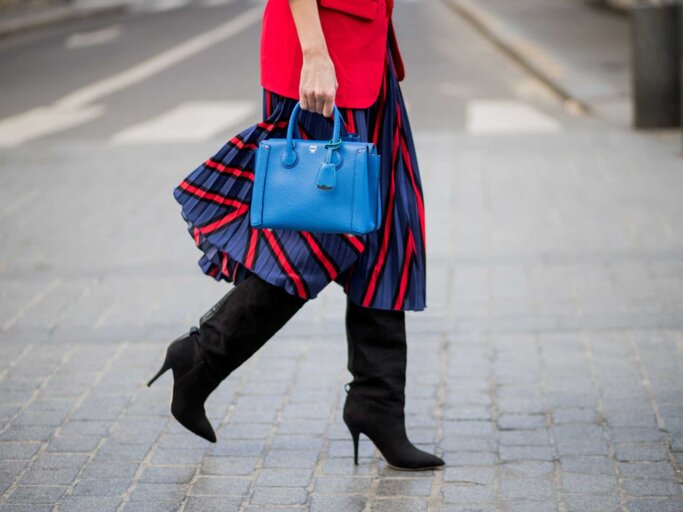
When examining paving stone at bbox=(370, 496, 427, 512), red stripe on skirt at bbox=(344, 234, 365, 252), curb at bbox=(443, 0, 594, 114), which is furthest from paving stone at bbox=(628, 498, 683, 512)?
curb at bbox=(443, 0, 594, 114)

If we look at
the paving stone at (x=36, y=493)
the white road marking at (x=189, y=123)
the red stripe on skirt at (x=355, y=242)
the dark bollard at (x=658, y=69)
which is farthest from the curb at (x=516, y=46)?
the paving stone at (x=36, y=493)

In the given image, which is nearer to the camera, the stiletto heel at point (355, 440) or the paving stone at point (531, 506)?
the paving stone at point (531, 506)

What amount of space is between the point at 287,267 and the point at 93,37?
1903 centimetres

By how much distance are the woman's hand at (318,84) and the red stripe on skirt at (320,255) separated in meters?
0.35

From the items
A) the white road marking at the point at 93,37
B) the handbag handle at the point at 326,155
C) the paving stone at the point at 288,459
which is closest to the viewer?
the handbag handle at the point at 326,155

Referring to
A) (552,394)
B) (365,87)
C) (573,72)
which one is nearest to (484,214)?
(552,394)

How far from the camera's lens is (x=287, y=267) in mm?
3461

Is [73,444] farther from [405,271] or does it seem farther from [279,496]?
[405,271]

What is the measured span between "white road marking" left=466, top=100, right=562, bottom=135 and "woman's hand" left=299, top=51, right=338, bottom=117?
6860 millimetres

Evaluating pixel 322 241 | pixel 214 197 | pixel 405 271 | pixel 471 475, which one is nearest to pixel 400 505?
pixel 471 475

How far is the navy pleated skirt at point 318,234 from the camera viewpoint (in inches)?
136

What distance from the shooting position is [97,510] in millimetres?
3539

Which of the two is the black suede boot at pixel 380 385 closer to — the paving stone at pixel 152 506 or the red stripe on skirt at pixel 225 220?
the red stripe on skirt at pixel 225 220

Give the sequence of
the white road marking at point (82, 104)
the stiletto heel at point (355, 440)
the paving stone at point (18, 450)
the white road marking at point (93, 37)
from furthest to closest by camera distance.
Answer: the white road marking at point (93, 37) → the white road marking at point (82, 104) → the paving stone at point (18, 450) → the stiletto heel at point (355, 440)
